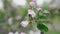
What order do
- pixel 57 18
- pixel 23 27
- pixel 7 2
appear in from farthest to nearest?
1. pixel 57 18
2. pixel 7 2
3. pixel 23 27

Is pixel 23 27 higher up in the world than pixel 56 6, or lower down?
lower down

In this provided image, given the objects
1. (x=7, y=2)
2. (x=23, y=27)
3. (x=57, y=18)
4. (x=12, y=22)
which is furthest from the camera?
(x=57, y=18)

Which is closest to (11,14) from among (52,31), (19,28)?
(19,28)

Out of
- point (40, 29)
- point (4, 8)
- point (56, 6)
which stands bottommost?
point (40, 29)

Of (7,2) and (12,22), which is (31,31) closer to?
(12,22)

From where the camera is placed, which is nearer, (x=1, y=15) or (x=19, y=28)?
(x=19, y=28)

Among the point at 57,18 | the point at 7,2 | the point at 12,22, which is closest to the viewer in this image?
the point at 12,22

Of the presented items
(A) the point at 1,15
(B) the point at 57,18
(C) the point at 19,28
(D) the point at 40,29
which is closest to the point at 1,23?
(A) the point at 1,15

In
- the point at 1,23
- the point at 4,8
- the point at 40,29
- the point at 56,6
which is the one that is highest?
the point at 56,6

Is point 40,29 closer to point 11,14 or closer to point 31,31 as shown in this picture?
point 31,31
